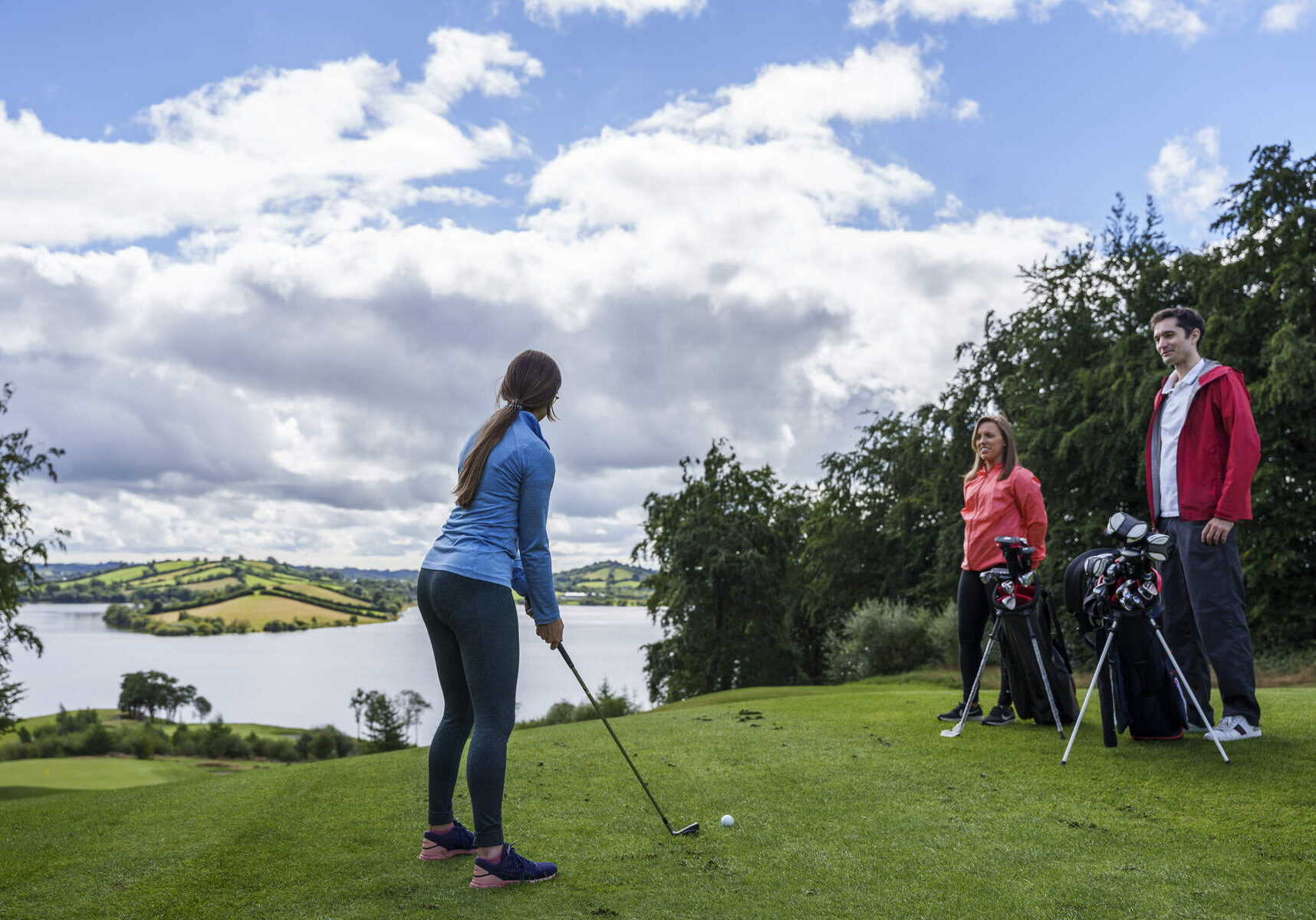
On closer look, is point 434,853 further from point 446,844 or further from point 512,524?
point 512,524

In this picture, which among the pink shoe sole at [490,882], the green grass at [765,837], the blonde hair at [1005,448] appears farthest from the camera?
the blonde hair at [1005,448]

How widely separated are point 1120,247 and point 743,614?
15531 mm

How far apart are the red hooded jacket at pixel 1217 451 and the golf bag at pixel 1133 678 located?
25.1 inches

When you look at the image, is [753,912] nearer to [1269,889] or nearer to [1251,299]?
[1269,889]

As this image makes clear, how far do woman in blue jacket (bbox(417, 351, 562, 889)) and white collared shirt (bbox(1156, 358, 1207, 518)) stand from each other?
14.5 feet

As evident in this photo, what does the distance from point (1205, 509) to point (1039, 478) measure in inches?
662

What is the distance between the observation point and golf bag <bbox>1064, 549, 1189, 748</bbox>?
539 centimetres

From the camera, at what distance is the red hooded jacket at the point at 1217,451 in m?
5.22

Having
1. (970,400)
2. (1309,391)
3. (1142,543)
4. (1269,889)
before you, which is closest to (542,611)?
(1269,889)

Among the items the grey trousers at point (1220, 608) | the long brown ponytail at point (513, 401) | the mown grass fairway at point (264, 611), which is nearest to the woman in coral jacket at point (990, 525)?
the grey trousers at point (1220, 608)

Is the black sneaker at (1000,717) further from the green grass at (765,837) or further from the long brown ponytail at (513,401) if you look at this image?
the long brown ponytail at (513,401)

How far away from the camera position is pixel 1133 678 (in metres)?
5.51

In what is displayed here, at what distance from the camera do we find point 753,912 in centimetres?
304

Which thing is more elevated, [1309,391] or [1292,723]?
[1309,391]
